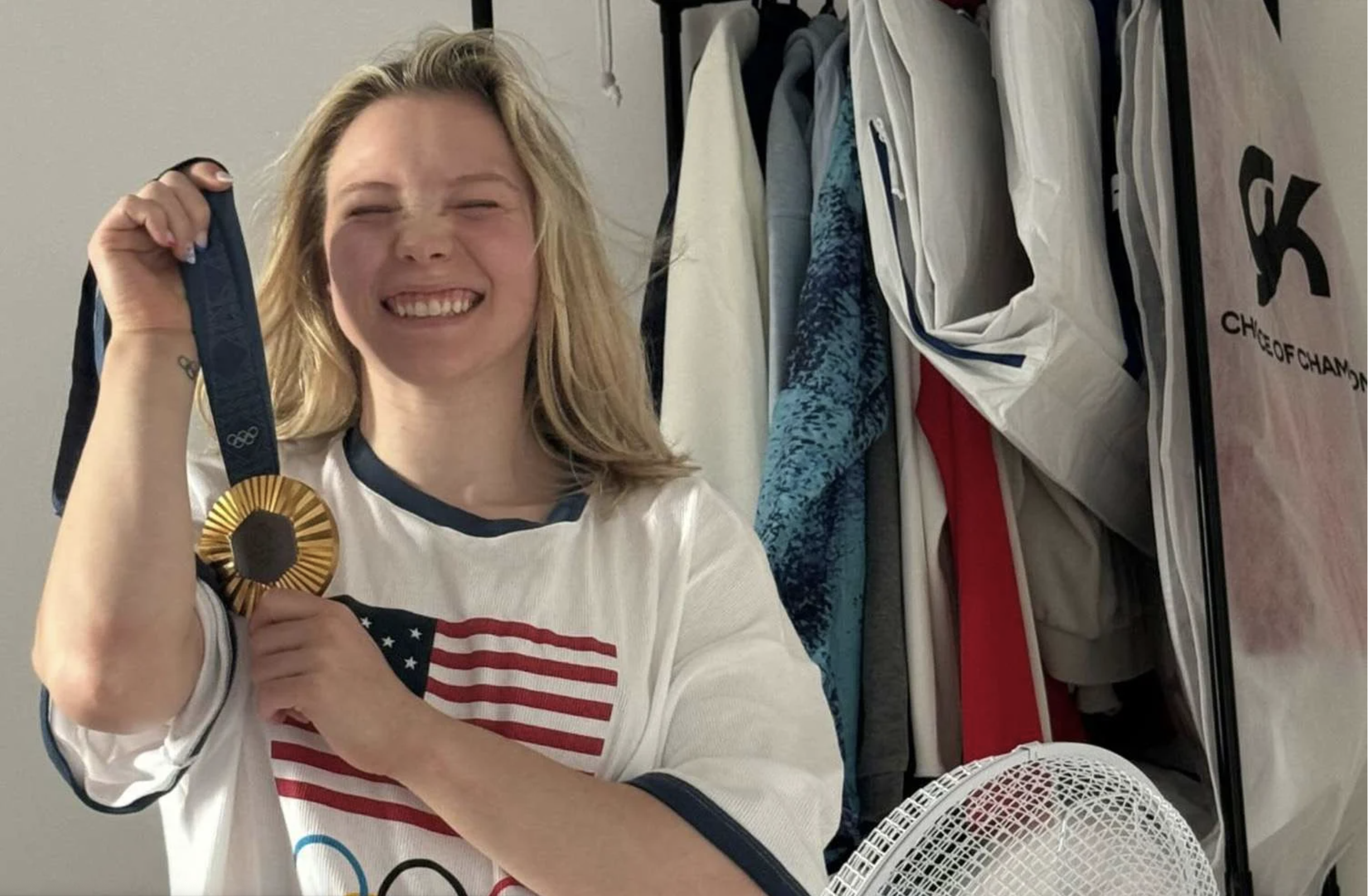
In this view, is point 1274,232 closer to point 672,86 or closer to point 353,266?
point 672,86

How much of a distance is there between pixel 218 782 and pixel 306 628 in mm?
114

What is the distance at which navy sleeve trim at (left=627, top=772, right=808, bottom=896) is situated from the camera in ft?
2.88

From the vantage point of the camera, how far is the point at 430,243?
94 cm

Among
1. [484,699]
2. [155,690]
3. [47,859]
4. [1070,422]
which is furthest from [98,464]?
[47,859]

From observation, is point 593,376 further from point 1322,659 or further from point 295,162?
point 1322,659

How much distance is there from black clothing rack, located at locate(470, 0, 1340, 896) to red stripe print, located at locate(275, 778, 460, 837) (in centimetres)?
64

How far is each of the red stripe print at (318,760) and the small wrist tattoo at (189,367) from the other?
20cm

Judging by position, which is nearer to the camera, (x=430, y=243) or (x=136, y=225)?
(x=136, y=225)

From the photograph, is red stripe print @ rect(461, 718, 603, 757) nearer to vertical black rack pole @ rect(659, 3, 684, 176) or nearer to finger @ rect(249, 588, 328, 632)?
finger @ rect(249, 588, 328, 632)

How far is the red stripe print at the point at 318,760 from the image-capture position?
862 mm

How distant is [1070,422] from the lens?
128 cm

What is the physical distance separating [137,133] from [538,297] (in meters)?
0.76

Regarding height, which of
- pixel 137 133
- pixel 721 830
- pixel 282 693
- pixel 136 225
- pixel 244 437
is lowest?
pixel 721 830

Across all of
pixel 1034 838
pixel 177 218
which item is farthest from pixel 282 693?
pixel 1034 838
